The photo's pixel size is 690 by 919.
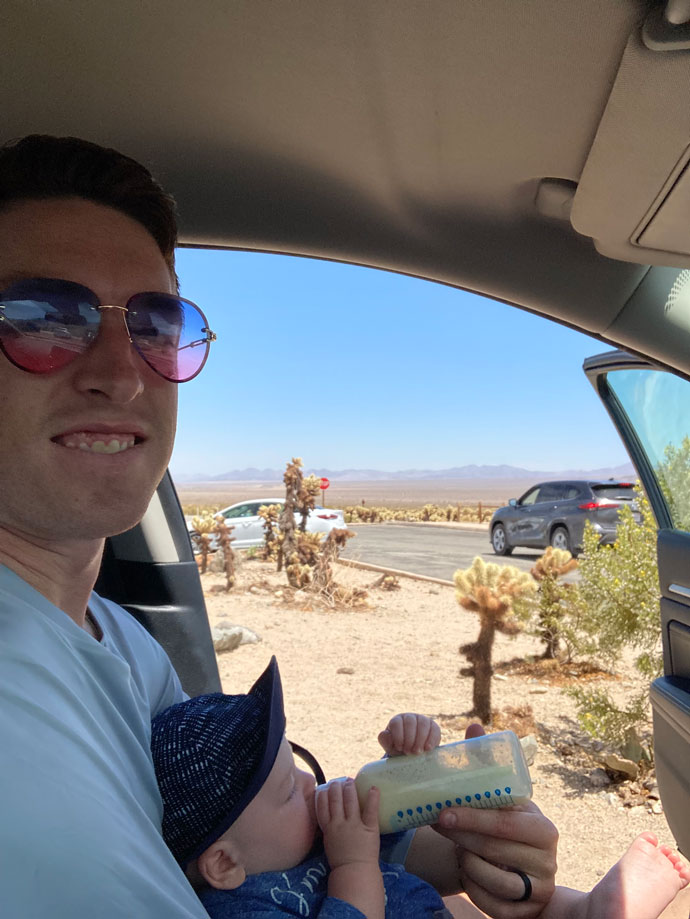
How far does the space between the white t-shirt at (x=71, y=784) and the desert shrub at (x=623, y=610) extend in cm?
470

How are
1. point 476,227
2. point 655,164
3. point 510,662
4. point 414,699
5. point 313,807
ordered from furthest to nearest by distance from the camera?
point 510,662 < point 414,699 < point 476,227 < point 313,807 < point 655,164

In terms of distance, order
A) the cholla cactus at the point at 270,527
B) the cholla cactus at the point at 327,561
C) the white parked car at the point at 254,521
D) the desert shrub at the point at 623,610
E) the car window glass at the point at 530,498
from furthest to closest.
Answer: the white parked car at the point at 254,521
the car window glass at the point at 530,498
the cholla cactus at the point at 270,527
the cholla cactus at the point at 327,561
the desert shrub at the point at 623,610

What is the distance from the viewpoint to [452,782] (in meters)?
1.34

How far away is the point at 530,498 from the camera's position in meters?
14.7

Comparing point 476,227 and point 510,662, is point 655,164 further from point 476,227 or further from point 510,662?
point 510,662

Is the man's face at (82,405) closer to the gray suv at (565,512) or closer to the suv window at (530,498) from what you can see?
the gray suv at (565,512)

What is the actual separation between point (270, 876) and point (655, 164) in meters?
1.50

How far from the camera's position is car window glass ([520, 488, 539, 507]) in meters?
14.3

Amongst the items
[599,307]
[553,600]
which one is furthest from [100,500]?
[553,600]

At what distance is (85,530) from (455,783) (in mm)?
850

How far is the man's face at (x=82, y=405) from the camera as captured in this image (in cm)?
114

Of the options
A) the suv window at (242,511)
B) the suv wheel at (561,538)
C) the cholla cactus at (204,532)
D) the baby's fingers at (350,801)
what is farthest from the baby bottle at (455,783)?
the suv window at (242,511)

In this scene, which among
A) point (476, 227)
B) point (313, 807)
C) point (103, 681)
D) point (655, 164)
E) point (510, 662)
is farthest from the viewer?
point (510, 662)

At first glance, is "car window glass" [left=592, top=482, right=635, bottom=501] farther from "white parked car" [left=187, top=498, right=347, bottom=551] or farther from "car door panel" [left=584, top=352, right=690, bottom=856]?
"car door panel" [left=584, top=352, right=690, bottom=856]
